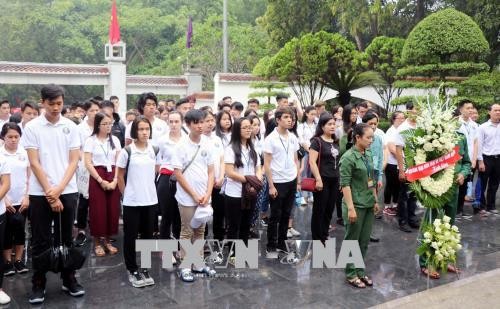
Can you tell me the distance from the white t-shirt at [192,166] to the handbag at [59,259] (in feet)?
3.44

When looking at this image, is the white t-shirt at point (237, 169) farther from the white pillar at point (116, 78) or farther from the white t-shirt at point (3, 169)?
the white pillar at point (116, 78)

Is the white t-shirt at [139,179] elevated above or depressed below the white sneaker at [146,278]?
above

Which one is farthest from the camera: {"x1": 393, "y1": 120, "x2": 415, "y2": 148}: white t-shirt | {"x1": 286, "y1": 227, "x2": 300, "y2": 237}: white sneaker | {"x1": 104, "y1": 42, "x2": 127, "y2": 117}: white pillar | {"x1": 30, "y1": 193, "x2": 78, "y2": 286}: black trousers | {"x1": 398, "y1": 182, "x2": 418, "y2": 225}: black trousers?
{"x1": 104, "y1": 42, "x2": 127, "y2": 117}: white pillar

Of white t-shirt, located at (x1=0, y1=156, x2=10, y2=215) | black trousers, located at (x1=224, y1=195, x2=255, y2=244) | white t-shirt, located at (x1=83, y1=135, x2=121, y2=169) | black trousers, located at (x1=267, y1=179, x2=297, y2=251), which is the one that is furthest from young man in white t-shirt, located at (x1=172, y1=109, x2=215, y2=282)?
white t-shirt, located at (x1=0, y1=156, x2=10, y2=215)

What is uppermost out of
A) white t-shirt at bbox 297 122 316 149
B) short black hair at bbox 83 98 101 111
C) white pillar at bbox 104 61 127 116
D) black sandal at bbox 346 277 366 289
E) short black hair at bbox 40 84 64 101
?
white pillar at bbox 104 61 127 116

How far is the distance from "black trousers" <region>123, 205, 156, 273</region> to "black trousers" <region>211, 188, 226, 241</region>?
1.08 metres

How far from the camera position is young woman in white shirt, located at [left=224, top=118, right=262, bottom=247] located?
488 centimetres

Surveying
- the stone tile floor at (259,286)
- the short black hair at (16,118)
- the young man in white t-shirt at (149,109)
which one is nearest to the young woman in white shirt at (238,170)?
the stone tile floor at (259,286)

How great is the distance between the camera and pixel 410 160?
191 inches

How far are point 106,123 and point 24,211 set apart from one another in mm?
1220

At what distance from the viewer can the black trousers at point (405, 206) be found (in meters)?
6.50

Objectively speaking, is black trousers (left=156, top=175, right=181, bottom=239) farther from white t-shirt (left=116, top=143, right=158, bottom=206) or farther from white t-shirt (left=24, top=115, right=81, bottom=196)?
white t-shirt (left=24, top=115, right=81, bottom=196)

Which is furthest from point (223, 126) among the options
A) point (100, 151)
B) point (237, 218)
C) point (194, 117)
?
point (100, 151)

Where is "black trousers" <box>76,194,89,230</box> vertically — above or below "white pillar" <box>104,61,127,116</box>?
below
